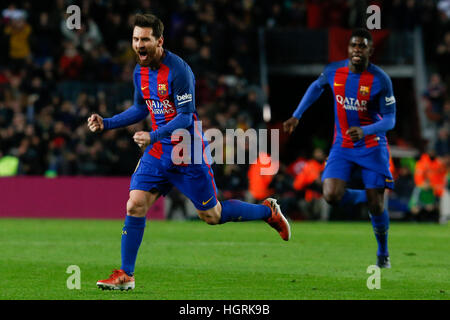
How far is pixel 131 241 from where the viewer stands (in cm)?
852

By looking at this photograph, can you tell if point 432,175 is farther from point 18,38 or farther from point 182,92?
point 182,92

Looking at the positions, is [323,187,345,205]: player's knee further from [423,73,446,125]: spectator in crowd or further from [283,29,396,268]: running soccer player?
[423,73,446,125]: spectator in crowd

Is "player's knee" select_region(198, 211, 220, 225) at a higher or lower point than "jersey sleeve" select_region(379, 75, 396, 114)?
lower

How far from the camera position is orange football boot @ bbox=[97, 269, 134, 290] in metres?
8.30

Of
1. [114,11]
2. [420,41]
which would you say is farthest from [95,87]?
[420,41]

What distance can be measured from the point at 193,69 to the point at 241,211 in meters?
14.0

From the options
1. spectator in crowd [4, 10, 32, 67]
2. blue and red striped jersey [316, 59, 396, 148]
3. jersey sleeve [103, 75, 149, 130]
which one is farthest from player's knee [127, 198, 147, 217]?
spectator in crowd [4, 10, 32, 67]

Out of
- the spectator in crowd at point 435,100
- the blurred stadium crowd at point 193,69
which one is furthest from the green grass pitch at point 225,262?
the spectator in crowd at point 435,100

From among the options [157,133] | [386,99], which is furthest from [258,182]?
[157,133]

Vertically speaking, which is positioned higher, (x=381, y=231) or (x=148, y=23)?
(x=148, y=23)

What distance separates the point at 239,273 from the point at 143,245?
3.44m

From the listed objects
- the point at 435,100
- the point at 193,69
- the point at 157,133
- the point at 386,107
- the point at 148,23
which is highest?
the point at 193,69

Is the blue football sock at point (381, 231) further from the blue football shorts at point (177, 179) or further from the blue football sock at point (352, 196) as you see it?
the blue football shorts at point (177, 179)

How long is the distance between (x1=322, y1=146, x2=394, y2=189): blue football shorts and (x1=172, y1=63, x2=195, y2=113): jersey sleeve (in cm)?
261
